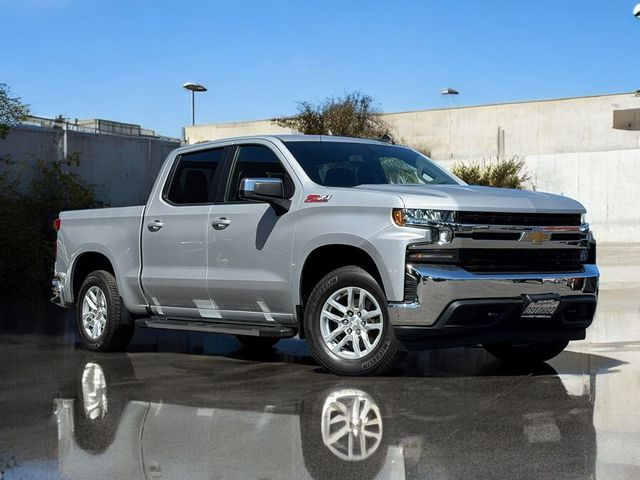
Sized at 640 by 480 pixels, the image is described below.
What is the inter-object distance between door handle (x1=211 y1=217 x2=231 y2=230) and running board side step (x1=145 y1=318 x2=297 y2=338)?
860mm

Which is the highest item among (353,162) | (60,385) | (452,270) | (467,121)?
(467,121)

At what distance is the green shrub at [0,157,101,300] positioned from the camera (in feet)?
55.7

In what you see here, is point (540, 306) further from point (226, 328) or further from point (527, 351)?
point (226, 328)

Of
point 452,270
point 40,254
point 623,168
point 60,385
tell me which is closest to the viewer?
point 452,270

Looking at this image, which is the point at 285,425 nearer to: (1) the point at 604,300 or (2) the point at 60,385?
(2) the point at 60,385

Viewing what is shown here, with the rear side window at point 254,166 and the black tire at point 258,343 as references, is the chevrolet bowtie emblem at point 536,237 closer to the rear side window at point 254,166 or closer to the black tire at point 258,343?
the rear side window at point 254,166

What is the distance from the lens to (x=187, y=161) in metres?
9.58

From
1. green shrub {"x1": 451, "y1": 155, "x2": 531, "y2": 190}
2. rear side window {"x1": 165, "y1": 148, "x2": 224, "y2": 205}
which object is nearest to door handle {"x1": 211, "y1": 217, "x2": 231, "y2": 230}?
rear side window {"x1": 165, "y1": 148, "x2": 224, "y2": 205}

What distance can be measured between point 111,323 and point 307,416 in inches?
151

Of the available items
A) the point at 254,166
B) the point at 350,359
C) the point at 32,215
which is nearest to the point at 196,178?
the point at 254,166

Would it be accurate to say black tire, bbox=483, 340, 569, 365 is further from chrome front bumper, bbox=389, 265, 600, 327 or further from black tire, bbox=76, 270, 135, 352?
black tire, bbox=76, 270, 135, 352

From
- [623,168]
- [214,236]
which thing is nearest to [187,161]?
[214,236]

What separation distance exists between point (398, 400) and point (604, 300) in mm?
9056

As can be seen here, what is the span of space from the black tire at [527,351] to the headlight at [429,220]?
1.76 metres
